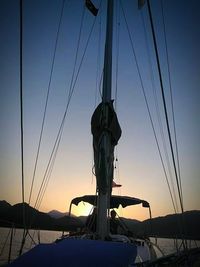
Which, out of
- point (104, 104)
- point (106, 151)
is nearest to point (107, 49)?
point (104, 104)

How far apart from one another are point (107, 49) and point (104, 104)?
8.30ft

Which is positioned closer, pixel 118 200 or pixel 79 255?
pixel 79 255

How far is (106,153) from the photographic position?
10969 millimetres

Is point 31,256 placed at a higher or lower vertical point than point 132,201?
lower

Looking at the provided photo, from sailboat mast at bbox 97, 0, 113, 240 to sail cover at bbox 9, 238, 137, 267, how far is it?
12.4ft

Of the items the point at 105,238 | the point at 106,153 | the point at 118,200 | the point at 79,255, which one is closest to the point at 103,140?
the point at 106,153

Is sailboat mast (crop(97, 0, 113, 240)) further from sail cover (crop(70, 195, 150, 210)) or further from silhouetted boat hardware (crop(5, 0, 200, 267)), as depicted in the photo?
sail cover (crop(70, 195, 150, 210))

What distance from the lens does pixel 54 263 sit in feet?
18.0

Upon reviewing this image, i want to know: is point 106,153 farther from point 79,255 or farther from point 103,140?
point 79,255

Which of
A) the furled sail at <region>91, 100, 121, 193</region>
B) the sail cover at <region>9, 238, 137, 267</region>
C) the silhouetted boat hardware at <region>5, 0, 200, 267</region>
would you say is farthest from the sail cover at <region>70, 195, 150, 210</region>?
the sail cover at <region>9, 238, 137, 267</region>

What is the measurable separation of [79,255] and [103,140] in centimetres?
580

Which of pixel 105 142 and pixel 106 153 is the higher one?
pixel 105 142

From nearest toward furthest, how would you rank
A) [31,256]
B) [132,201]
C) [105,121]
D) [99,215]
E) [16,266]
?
[16,266] → [31,256] → [99,215] → [105,121] → [132,201]

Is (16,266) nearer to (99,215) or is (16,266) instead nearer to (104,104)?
(99,215)
